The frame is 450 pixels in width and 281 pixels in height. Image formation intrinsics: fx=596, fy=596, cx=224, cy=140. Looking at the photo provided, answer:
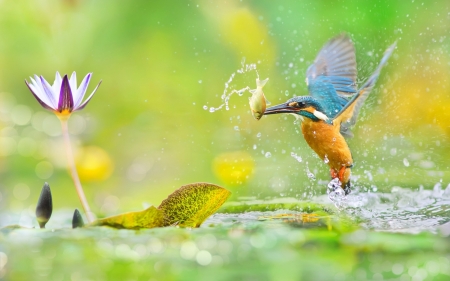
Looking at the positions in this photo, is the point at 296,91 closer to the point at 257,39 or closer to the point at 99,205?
the point at 257,39

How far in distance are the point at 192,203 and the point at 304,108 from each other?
0.37 metres

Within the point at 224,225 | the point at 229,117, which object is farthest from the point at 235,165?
the point at 224,225

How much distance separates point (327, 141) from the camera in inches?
48.6

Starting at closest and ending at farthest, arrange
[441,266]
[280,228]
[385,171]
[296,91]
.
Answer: [441,266] → [280,228] → [385,171] → [296,91]

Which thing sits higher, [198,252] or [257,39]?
[257,39]

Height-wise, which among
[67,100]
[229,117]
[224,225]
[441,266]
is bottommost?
[441,266]

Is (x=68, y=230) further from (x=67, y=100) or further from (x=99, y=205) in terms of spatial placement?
(x=99, y=205)

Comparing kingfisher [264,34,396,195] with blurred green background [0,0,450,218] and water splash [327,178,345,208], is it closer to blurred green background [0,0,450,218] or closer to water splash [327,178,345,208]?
water splash [327,178,345,208]

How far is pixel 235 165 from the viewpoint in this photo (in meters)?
1.82

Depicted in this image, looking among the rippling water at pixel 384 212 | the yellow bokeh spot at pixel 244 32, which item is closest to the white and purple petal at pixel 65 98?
the rippling water at pixel 384 212

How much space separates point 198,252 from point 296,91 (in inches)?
40.0

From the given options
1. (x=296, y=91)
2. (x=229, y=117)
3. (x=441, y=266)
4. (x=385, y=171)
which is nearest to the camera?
(x=441, y=266)

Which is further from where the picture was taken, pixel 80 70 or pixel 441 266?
pixel 80 70

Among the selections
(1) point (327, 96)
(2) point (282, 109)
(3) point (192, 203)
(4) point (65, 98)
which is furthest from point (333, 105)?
(4) point (65, 98)
